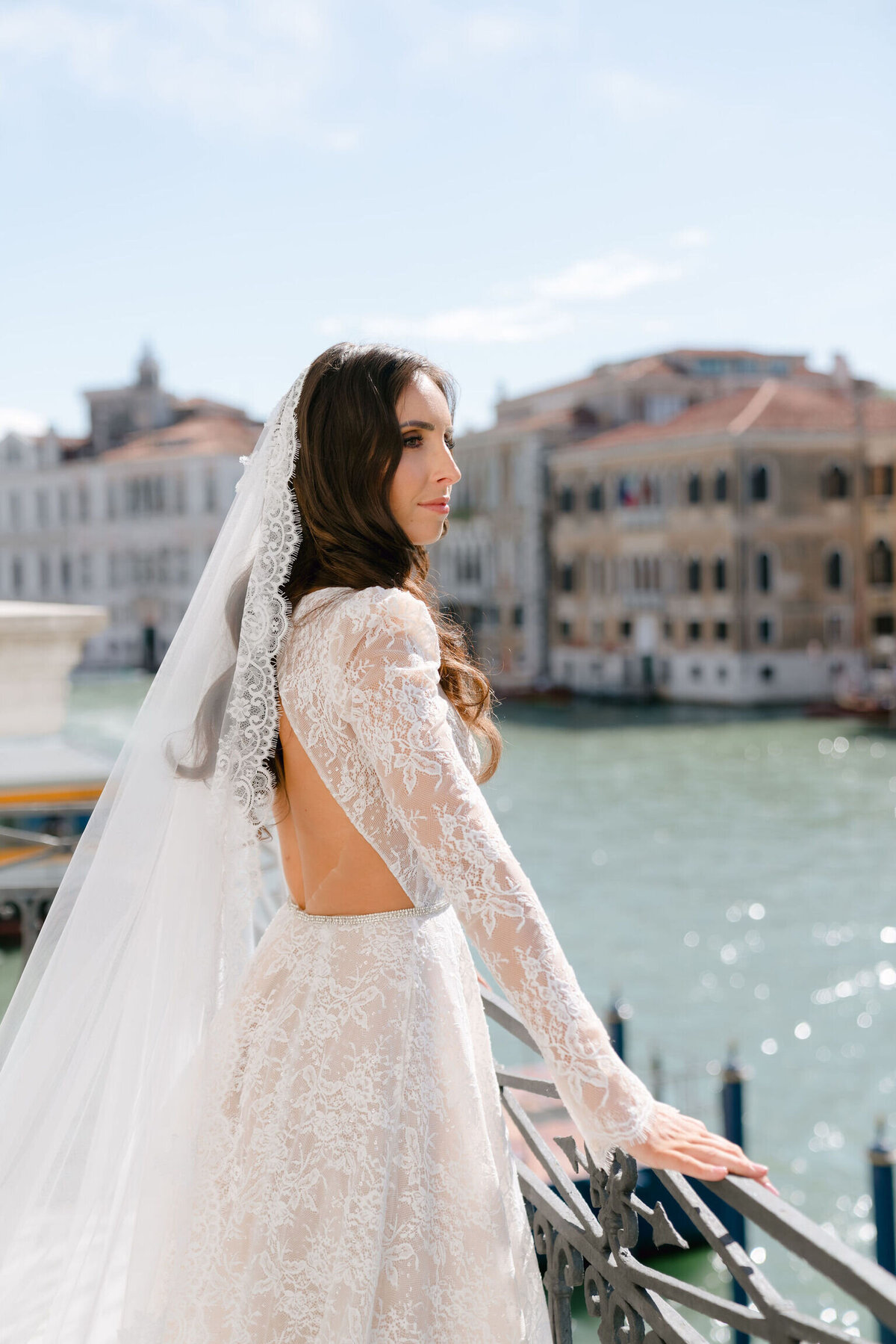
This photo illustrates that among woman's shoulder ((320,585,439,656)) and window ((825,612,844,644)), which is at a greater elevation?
woman's shoulder ((320,585,439,656))

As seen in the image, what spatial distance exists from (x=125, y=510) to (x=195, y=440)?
279cm

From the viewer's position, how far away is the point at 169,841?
129cm

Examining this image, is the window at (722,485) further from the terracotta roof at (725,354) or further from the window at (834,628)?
the terracotta roof at (725,354)

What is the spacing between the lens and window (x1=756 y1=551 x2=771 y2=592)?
27.3 meters

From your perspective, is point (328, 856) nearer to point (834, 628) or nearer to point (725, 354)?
point (834, 628)

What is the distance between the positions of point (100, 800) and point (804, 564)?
2714 centimetres

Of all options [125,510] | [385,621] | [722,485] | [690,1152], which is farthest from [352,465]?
[125,510]

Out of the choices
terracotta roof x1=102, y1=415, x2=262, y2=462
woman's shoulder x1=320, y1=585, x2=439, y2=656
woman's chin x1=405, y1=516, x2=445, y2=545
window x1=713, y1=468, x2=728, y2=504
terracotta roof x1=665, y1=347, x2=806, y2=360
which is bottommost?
woman's shoulder x1=320, y1=585, x2=439, y2=656

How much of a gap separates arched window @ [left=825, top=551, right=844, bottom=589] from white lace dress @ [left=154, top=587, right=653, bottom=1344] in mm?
27413

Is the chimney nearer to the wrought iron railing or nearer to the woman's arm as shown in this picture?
the wrought iron railing

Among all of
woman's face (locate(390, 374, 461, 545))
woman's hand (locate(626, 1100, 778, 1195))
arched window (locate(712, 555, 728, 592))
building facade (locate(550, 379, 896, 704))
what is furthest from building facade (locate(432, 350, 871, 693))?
woman's hand (locate(626, 1100, 778, 1195))

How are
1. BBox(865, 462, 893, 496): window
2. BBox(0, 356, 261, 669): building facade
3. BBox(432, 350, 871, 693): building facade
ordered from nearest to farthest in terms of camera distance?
BBox(865, 462, 893, 496): window → BBox(432, 350, 871, 693): building facade → BBox(0, 356, 261, 669): building facade

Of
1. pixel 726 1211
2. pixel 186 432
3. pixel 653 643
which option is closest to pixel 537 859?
pixel 726 1211

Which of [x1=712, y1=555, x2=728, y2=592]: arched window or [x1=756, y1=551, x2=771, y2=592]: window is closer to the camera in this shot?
[x1=756, y1=551, x2=771, y2=592]: window
